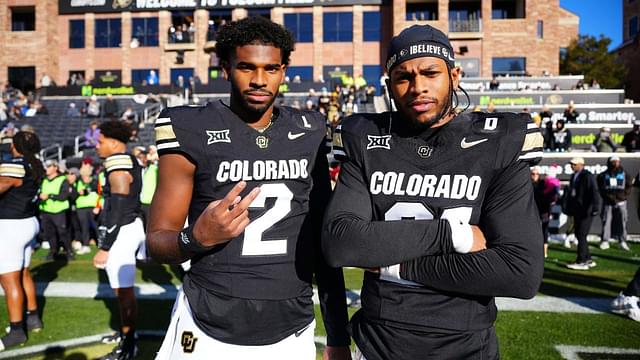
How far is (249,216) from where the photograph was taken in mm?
2135

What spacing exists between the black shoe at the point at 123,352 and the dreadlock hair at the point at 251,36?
319 centimetres

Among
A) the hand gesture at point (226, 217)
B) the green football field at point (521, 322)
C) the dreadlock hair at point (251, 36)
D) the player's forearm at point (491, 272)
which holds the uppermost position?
the dreadlock hair at point (251, 36)

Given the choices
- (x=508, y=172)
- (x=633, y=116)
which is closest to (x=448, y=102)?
(x=508, y=172)

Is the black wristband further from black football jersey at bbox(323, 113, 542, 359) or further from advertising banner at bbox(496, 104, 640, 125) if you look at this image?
advertising banner at bbox(496, 104, 640, 125)

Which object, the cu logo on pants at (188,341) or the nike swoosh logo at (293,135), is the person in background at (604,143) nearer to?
the nike swoosh logo at (293,135)

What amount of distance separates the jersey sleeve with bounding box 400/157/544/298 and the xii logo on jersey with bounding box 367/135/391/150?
42 cm

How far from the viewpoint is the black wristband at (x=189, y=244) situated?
1.88 metres

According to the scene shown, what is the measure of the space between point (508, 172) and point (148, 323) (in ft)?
15.3

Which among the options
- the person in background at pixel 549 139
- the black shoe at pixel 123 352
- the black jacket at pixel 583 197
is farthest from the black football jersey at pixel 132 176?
the person in background at pixel 549 139

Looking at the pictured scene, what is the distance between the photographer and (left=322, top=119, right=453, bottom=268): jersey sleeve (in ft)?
5.80

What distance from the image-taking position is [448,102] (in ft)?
6.46

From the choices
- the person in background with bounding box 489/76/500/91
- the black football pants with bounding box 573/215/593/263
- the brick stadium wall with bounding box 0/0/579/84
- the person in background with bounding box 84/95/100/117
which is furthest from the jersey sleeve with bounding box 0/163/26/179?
the brick stadium wall with bounding box 0/0/579/84

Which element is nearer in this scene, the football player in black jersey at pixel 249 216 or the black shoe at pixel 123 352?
the football player in black jersey at pixel 249 216

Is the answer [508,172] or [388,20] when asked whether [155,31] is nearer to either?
[388,20]
